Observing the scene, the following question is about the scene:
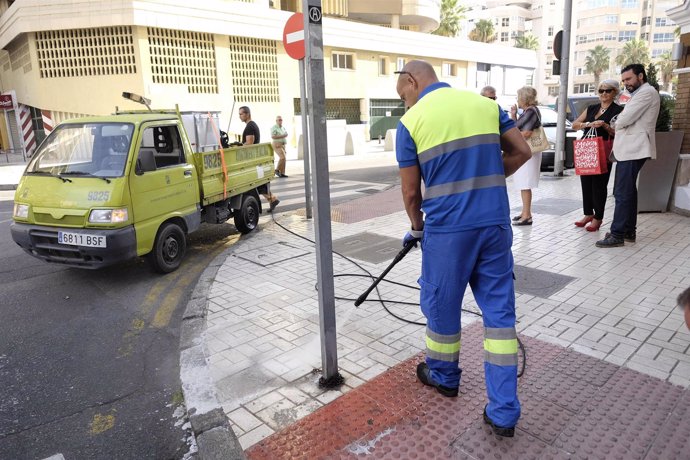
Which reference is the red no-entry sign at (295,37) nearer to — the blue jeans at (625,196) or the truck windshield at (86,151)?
the truck windshield at (86,151)

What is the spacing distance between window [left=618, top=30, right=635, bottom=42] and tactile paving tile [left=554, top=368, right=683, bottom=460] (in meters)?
92.1

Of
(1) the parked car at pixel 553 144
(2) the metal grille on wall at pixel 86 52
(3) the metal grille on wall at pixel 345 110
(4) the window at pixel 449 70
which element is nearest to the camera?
(1) the parked car at pixel 553 144

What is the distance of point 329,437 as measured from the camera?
2779 mm

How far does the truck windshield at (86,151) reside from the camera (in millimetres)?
5516

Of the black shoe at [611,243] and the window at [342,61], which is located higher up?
the window at [342,61]

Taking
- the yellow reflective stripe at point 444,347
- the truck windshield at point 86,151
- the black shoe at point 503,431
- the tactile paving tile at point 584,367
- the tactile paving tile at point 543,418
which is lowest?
the tactile paving tile at point 543,418

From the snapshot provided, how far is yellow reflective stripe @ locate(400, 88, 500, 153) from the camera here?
8.51 feet

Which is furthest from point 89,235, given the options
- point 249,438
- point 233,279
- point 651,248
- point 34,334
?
point 651,248

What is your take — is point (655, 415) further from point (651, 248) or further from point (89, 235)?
point (89, 235)

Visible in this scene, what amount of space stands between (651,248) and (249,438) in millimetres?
5414

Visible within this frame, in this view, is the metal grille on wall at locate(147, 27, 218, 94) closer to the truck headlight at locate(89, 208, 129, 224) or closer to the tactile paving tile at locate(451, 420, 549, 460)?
the truck headlight at locate(89, 208, 129, 224)

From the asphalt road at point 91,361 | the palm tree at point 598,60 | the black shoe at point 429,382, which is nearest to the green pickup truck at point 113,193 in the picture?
the asphalt road at point 91,361

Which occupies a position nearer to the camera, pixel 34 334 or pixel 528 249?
→ pixel 34 334

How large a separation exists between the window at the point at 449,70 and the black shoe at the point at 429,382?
3757 cm
